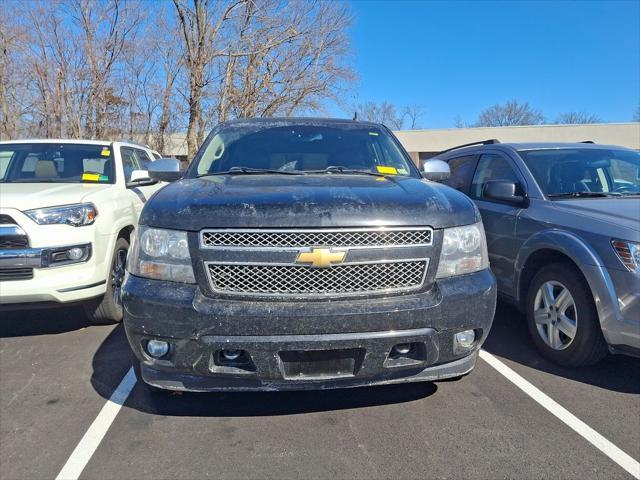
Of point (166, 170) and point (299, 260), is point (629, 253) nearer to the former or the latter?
point (299, 260)

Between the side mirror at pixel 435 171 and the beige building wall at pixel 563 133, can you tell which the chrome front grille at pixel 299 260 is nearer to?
the side mirror at pixel 435 171

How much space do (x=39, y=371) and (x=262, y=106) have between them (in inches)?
786

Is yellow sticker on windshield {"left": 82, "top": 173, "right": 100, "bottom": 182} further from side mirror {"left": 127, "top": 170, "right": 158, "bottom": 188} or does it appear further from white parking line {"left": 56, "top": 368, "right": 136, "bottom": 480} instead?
white parking line {"left": 56, "top": 368, "right": 136, "bottom": 480}

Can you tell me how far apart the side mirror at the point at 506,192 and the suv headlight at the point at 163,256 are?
10.1 feet

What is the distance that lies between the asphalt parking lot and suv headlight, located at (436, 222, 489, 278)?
3.23ft

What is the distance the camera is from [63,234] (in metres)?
3.84

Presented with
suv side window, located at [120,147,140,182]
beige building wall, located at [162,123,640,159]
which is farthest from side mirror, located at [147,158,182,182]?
beige building wall, located at [162,123,640,159]

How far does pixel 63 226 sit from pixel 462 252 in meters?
3.31

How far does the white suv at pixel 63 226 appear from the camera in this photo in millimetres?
3717

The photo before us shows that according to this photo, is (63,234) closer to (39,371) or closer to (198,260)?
(39,371)

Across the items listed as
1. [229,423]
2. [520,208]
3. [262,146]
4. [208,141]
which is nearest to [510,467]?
[229,423]

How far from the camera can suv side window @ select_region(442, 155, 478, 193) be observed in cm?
542

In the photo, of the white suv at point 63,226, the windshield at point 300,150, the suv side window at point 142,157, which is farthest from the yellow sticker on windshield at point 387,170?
the suv side window at point 142,157

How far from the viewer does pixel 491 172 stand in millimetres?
4973
